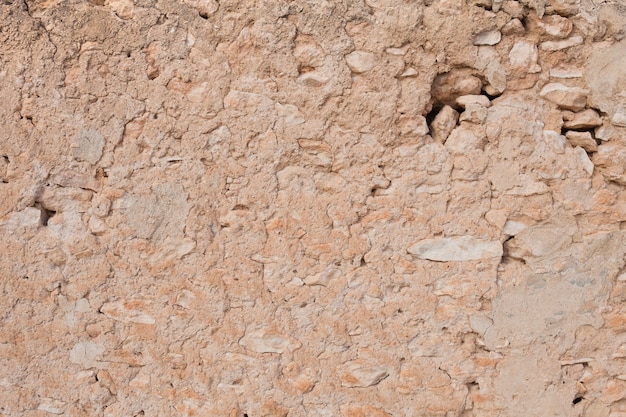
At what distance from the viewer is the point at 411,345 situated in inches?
89.5

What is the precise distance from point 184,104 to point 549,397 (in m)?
1.75

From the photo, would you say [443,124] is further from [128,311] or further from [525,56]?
[128,311]

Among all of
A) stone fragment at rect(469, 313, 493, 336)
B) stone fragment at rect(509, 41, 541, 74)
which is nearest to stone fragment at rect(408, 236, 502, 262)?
stone fragment at rect(469, 313, 493, 336)

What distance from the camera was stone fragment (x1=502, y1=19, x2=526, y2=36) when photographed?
7.14 ft

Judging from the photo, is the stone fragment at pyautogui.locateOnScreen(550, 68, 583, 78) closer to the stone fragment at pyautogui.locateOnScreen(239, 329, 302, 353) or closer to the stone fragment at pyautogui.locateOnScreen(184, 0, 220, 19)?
the stone fragment at pyautogui.locateOnScreen(184, 0, 220, 19)

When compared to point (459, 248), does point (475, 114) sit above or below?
above

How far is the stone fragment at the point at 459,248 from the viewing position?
2.23 m

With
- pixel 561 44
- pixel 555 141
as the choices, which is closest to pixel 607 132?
pixel 555 141

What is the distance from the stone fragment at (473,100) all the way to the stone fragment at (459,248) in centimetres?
49

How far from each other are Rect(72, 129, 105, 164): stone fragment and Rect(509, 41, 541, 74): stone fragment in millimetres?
1535

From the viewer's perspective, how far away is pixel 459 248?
2.23 meters

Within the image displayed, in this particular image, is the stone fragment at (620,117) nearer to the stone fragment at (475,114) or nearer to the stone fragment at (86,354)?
the stone fragment at (475,114)

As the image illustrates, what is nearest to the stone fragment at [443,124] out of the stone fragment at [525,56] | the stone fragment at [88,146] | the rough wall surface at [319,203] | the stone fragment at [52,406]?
the rough wall surface at [319,203]

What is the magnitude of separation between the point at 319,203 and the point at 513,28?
939 mm
